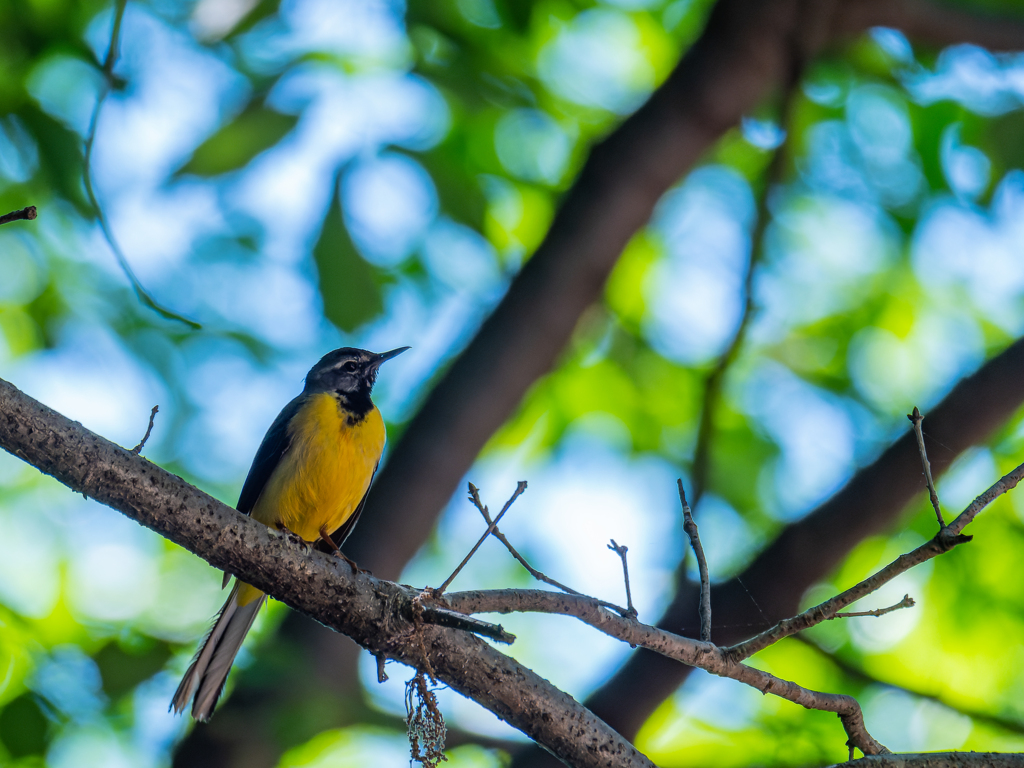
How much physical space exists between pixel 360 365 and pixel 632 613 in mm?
3412

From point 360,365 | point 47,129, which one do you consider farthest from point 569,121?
point 47,129

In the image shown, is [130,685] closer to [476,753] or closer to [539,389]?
[476,753]

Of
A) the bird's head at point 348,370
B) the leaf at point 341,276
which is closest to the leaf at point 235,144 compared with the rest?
the leaf at point 341,276

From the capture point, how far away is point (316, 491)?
4652 millimetres

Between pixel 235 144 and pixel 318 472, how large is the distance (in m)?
1.84

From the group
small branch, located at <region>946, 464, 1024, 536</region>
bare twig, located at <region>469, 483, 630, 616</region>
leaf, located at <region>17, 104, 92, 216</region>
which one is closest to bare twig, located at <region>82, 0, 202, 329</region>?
leaf, located at <region>17, 104, 92, 216</region>

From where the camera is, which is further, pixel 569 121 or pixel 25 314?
pixel 569 121

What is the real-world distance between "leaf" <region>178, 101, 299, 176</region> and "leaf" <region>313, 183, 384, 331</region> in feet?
1.58

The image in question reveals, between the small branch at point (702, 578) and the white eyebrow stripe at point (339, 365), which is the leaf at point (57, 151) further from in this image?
the small branch at point (702, 578)

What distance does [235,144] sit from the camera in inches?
157

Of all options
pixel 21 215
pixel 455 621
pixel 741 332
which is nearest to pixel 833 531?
pixel 741 332

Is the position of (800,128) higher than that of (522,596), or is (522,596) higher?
(800,128)

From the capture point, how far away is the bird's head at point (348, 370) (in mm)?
5520

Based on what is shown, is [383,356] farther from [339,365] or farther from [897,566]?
[897,566]
